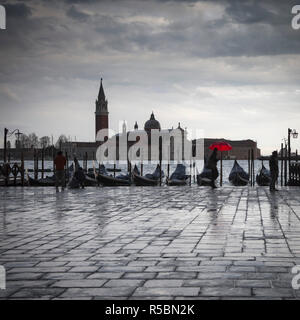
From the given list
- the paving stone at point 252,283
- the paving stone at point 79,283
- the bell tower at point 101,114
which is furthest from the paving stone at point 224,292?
the bell tower at point 101,114

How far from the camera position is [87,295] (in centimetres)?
385

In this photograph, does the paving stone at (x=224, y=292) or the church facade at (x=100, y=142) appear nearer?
the paving stone at (x=224, y=292)

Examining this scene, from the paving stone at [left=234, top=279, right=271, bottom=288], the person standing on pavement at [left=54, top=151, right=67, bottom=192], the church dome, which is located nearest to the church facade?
the church dome

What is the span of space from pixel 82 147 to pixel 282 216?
144 metres

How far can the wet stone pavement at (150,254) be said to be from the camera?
4.02m

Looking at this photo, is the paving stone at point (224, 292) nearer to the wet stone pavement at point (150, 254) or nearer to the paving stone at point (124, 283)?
the wet stone pavement at point (150, 254)

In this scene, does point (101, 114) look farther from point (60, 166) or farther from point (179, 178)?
point (60, 166)

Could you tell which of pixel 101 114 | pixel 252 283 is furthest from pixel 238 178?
pixel 101 114

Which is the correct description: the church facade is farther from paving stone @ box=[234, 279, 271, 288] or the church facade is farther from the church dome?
paving stone @ box=[234, 279, 271, 288]

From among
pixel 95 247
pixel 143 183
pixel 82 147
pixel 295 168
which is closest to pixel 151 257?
pixel 95 247

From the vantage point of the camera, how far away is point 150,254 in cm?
555

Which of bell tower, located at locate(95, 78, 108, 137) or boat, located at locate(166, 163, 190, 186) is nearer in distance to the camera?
boat, located at locate(166, 163, 190, 186)

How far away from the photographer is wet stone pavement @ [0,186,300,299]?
4.02 metres
